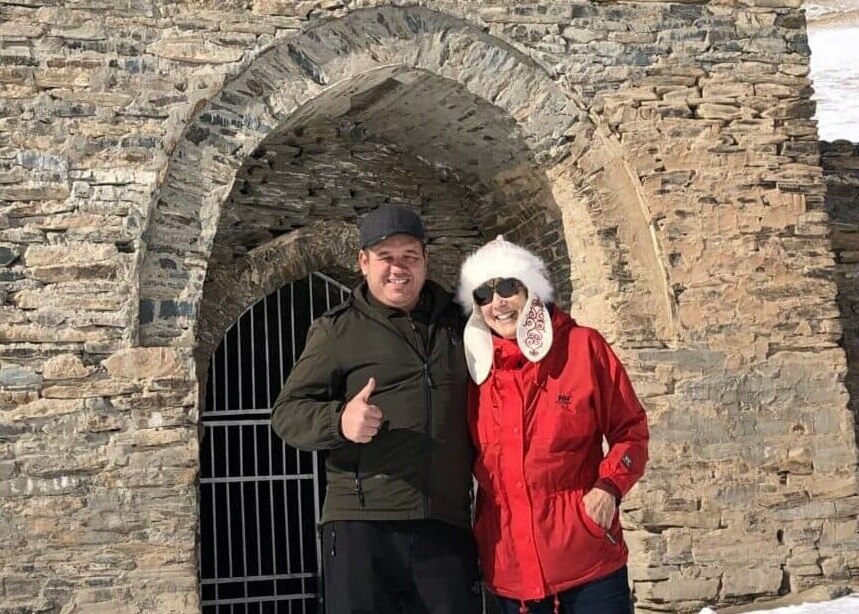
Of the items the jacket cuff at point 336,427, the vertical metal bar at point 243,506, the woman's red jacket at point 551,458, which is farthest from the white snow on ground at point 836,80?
the jacket cuff at point 336,427

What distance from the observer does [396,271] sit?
9.51 ft

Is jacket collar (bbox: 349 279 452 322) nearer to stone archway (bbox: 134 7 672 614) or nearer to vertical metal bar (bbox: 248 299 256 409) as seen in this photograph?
stone archway (bbox: 134 7 672 614)

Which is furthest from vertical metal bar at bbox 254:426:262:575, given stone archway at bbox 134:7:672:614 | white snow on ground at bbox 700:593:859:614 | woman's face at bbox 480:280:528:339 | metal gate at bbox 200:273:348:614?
woman's face at bbox 480:280:528:339

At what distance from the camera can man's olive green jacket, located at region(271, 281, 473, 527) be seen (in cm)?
275

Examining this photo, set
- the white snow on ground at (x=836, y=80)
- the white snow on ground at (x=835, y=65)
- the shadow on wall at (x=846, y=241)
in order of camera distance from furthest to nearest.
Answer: the white snow on ground at (x=835, y=65) → the white snow on ground at (x=836, y=80) → the shadow on wall at (x=846, y=241)

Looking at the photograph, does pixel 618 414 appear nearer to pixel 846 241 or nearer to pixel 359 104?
pixel 359 104

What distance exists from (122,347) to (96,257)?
1.33ft

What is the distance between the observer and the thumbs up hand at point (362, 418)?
2604 millimetres

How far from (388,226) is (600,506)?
94cm

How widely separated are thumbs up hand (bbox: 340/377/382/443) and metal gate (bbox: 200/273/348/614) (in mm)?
3550

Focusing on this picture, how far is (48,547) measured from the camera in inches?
170

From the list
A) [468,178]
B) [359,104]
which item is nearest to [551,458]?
[359,104]

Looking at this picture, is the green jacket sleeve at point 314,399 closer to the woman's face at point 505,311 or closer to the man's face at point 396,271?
the man's face at point 396,271

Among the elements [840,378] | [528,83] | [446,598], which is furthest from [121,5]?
[840,378]
